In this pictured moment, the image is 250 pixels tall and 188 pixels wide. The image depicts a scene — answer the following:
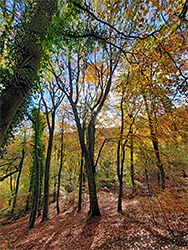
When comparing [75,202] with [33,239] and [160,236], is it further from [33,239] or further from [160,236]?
[160,236]

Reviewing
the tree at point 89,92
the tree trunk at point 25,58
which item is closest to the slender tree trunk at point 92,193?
the tree at point 89,92

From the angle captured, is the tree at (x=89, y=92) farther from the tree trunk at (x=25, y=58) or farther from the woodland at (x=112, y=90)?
the tree trunk at (x=25, y=58)

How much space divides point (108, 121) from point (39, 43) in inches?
313

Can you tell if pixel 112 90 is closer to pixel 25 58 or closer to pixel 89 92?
pixel 89 92

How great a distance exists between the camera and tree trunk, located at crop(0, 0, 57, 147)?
4.78 feet

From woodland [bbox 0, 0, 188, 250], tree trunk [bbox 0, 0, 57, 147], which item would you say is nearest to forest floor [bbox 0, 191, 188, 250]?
woodland [bbox 0, 0, 188, 250]

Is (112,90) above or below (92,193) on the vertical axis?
above

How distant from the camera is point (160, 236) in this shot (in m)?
3.92

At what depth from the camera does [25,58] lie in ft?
6.23

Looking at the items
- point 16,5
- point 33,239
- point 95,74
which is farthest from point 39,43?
point 33,239

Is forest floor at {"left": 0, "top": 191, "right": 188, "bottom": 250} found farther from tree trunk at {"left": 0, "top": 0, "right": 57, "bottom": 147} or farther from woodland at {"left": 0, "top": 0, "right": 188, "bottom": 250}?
tree trunk at {"left": 0, "top": 0, "right": 57, "bottom": 147}

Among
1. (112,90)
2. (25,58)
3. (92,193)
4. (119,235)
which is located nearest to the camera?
(25,58)

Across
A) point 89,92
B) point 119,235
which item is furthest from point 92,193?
point 89,92

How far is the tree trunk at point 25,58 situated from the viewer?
4.78 feet
